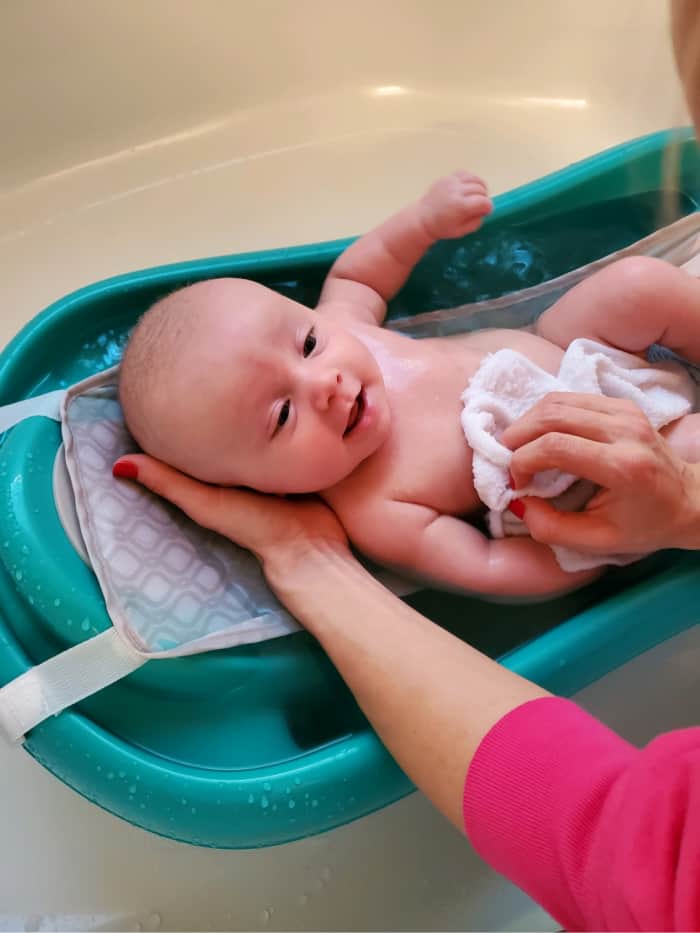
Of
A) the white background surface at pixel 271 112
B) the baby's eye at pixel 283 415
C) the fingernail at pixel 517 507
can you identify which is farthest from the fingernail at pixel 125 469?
the white background surface at pixel 271 112

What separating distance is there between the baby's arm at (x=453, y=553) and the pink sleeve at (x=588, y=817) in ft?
0.81

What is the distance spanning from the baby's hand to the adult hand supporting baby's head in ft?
1.32

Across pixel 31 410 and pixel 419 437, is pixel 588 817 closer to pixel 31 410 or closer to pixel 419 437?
pixel 419 437

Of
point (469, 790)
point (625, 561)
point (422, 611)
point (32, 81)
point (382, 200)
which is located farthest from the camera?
point (382, 200)

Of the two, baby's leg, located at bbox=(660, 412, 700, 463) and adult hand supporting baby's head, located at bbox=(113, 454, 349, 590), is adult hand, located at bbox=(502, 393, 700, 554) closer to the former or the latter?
baby's leg, located at bbox=(660, 412, 700, 463)

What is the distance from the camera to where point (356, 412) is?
0.90 meters

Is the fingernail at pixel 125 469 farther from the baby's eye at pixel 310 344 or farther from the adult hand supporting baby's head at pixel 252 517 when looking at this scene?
the baby's eye at pixel 310 344

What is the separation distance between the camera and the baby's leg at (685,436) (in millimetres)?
920

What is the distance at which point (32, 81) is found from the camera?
1.56 metres

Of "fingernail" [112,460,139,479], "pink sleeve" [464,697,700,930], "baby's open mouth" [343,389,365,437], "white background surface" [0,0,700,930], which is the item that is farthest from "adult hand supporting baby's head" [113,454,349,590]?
"white background surface" [0,0,700,930]

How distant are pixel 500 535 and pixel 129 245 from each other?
1054 millimetres

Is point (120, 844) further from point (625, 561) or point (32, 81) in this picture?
point (32, 81)

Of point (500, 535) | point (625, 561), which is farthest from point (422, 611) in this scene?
point (625, 561)

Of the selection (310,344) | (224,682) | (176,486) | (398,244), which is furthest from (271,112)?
(224,682)
